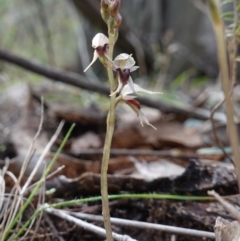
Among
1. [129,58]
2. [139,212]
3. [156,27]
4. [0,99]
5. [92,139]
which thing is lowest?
[156,27]

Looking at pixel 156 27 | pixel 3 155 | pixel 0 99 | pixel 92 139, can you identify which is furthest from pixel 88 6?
pixel 3 155

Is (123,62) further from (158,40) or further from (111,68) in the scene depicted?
(158,40)

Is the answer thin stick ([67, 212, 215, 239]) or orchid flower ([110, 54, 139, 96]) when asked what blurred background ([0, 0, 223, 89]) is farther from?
orchid flower ([110, 54, 139, 96])

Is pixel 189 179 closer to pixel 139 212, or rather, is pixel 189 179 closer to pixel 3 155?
pixel 139 212

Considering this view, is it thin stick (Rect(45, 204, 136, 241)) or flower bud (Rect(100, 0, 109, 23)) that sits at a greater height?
flower bud (Rect(100, 0, 109, 23))

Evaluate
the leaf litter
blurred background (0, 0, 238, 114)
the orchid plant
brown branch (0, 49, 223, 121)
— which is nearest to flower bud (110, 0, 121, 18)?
the orchid plant

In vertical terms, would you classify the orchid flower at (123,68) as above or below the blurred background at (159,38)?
above

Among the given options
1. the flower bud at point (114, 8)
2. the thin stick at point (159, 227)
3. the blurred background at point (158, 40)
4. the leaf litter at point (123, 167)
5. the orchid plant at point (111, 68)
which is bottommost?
the blurred background at point (158, 40)

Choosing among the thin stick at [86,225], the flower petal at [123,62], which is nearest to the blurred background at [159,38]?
the thin stick at [86,225]

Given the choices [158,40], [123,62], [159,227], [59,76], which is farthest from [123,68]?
[158,40]

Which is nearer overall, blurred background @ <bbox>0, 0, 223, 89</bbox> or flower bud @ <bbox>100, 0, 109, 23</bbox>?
flower bud @ <bbox>100, 0, 109, 23</bbox>

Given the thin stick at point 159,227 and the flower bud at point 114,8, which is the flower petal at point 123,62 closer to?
the flower bud at point 114,8
